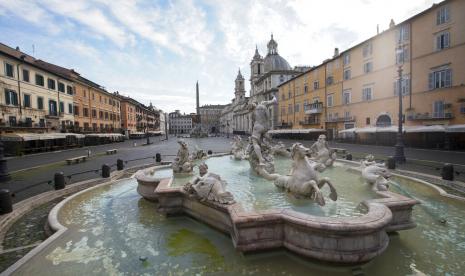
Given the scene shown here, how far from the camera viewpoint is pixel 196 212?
5.61 meters

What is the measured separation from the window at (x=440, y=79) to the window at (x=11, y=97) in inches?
1727

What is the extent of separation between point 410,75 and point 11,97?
43461 millimetres

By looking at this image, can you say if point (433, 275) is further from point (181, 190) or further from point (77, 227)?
point (77, 227)

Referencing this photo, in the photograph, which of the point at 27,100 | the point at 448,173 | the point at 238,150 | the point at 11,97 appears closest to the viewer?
the point at 448,173

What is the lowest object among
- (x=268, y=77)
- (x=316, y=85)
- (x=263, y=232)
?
(x=263, y=232)

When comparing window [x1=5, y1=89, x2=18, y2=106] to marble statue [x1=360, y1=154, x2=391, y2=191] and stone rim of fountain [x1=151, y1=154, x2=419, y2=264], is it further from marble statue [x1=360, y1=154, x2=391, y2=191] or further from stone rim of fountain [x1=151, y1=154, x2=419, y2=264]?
marble statue [x1=360, y1=154, x2=391, y2=191]

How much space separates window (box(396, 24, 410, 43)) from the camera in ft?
88.2

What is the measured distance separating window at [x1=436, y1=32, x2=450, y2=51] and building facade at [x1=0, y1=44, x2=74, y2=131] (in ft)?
142

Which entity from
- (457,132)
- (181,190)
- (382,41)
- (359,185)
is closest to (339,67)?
(382,41)

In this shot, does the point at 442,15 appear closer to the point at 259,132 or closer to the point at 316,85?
the point at 316,85

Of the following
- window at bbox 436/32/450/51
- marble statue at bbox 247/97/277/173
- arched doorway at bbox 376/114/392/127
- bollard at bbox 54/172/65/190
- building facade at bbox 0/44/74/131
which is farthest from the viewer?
arched doorway at bbox 376/114/392/127

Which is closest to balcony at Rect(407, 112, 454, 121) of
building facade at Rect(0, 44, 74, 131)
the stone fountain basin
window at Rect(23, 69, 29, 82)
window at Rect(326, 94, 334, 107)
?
window at Rect(326, 94, 334, 107)

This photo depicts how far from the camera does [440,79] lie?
23.9m

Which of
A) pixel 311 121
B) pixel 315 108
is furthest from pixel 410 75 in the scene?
pixel 311 121
